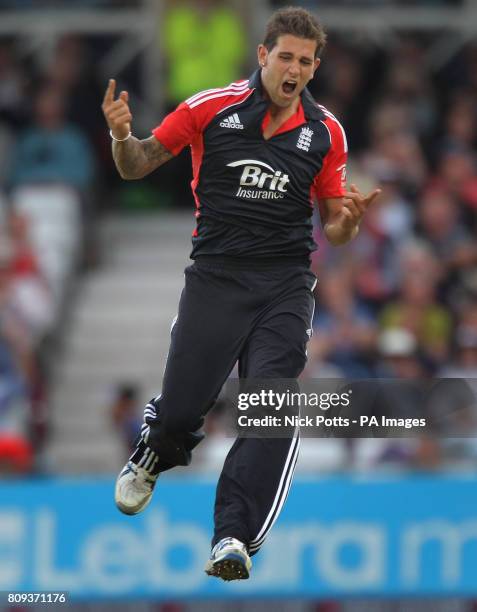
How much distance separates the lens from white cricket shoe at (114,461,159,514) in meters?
8.37

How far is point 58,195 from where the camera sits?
580 inches

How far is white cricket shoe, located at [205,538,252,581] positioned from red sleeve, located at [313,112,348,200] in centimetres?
173

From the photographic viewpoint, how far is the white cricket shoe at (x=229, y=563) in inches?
299

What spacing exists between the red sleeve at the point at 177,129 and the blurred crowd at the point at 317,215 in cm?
455

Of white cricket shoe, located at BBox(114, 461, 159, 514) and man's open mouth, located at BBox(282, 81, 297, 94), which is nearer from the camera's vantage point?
man's open mouth, located at BBox(282, 81, 297, 94)

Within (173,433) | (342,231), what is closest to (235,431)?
(173,433)

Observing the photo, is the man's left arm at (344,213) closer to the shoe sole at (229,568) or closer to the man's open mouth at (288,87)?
the man's open mouth at (288,87)

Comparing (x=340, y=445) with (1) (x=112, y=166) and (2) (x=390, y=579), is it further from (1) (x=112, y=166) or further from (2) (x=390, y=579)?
(1) (x=112, y=166)

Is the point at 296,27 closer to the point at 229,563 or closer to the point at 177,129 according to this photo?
the point at 177,129

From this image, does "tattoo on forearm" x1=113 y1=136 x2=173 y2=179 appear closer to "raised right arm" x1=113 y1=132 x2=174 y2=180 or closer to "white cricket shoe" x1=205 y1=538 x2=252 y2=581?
"raised right arm" x1=113 y1=132 x2=174 y2=180

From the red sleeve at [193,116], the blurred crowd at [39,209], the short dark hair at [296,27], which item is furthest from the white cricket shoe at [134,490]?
the blurred crowd at [39,209]

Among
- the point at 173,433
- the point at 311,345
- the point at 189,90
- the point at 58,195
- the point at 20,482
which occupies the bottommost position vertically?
the point at 173,433

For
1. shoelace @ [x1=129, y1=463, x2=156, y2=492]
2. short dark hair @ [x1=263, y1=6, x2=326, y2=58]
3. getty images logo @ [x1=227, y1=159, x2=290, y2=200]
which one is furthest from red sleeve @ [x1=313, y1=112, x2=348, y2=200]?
shoelace @ [x1=129, y1=463, x2=156, y2=492]

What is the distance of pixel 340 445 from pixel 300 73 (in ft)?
16.2
